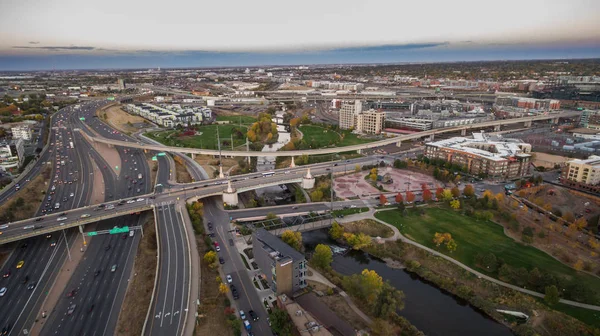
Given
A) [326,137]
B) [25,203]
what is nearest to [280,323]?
[25,203]

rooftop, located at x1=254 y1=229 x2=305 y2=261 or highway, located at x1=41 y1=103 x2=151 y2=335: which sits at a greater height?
rooftop, located at x1=254 y1=229 x2=305 y2=261

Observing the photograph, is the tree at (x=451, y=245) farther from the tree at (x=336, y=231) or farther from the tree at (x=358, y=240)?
the tree at (x=336, y=231)

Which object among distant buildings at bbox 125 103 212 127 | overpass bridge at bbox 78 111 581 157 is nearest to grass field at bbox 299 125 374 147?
overpass bridge at bbox 78 111 581 157

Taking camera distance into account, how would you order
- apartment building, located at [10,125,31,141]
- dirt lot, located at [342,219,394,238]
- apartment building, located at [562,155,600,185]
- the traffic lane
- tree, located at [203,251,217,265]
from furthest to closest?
apartment building, located at [10,125,31,141] → apartment building, located at [562,155,600,185] → dirt lot, located at [342,219,394,238] → tree, located at [203,251,217,265] → the traffic lane

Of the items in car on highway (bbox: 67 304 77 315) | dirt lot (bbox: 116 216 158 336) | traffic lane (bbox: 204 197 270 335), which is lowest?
car on highway (bbox: 67 304 77 315)

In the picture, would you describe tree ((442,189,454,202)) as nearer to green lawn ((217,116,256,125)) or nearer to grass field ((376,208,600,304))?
grass field ((376,208,600,304))

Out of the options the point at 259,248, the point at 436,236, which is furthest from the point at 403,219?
the point at 259,248

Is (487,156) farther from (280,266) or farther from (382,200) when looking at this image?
(280,266)

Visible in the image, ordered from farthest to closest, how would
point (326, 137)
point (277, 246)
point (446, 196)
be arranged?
point (326, 137), point (446, 196), point (277, 246)
